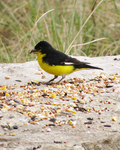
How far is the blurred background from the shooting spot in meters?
6.28

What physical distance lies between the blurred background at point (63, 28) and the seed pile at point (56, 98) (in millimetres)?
2077

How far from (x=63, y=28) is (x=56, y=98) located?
3.47m

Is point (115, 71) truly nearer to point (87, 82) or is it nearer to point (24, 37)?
point (87, 82)

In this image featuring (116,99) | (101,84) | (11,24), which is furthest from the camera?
(11,24)

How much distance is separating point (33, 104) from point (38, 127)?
0.58m

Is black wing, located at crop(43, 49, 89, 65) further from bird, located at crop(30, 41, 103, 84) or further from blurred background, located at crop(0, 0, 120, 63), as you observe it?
blurred background, located at crop(0, 0, 120, 63)

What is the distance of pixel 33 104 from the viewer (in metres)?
3.26

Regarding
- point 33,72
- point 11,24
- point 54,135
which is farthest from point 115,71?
point 11,24

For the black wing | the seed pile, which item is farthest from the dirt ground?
the black wing

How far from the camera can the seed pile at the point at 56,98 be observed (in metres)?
2.95

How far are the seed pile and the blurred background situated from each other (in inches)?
81.8

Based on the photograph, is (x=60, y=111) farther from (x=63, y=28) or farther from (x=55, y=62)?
(x=63, y=28)

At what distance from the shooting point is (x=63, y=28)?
6.70 m

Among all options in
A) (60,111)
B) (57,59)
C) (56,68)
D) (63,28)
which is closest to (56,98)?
(60,111)
